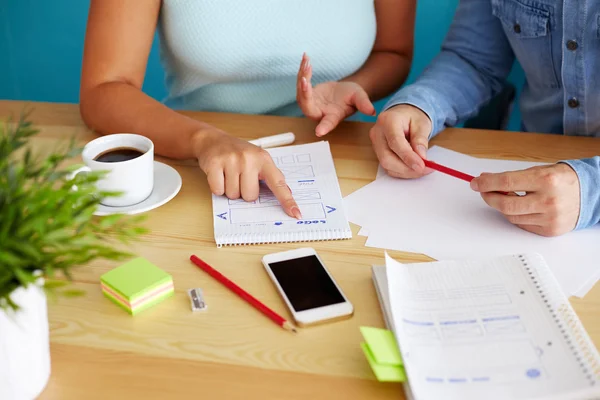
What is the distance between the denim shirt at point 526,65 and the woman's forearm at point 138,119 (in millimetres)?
376

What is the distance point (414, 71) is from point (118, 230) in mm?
1696

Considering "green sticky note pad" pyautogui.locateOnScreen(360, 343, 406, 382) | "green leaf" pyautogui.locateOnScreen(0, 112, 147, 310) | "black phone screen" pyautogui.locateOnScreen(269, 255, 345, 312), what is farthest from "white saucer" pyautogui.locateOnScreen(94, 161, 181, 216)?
"green sticky note pad" pyautogui.locateOnScreen(360, 343, 406, 382)

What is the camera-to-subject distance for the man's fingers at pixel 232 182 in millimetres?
989

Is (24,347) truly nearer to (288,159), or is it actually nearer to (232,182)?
(232,182)

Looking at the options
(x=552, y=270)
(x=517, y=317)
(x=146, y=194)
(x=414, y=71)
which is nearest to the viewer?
(x=517, y=317)

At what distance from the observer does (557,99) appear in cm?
129

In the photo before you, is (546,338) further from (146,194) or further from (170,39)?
(170,39)

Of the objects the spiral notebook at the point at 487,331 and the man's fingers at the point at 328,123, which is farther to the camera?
the man's fingers at the point at 328,123

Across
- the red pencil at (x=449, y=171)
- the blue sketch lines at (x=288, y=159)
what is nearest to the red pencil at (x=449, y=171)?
the red pencil at (x=449, y=171)

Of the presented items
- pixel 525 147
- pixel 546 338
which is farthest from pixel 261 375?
pixel 525 147

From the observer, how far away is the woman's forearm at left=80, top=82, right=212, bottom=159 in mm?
→ 1096

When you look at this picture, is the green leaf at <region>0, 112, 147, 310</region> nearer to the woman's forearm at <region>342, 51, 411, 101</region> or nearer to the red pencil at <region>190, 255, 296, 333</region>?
the red pencil at <region>190, 255, 296, 333</region>

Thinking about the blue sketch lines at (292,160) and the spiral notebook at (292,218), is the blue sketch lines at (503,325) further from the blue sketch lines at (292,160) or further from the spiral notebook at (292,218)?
the blue sketch lines at (292,160)

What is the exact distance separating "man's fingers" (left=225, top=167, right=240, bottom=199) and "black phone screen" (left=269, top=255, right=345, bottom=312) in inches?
7.3
